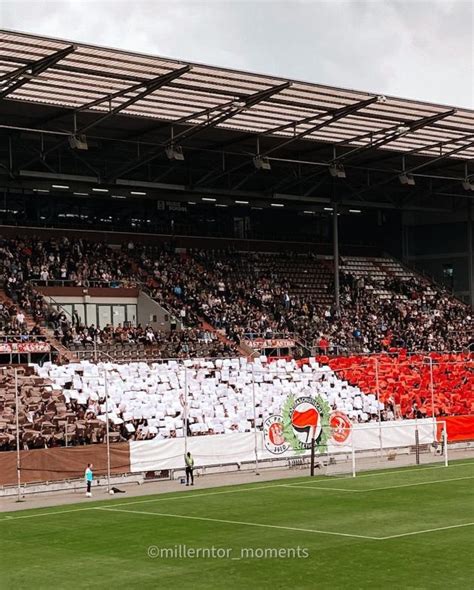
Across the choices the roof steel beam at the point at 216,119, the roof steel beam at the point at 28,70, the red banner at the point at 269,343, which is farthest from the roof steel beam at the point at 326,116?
the roof steel beam at the point at 28,70

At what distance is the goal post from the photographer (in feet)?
139

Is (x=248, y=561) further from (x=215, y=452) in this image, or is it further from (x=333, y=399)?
(x=333, y=399)

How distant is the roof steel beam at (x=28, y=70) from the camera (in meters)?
40.5

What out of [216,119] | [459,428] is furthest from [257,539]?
[216,119]

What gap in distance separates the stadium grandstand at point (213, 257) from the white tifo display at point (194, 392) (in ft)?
0.35

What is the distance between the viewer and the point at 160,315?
5709 cm

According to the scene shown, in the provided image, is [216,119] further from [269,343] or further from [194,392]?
[194,392]

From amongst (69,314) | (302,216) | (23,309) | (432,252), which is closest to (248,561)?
(23,309)

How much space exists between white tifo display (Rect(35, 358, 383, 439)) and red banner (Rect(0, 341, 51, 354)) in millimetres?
2005

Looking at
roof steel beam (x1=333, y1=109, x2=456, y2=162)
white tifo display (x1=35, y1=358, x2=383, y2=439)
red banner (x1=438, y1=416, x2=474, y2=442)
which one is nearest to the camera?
white tifo display (x1=35, y1=358, x2=383, y2=439)

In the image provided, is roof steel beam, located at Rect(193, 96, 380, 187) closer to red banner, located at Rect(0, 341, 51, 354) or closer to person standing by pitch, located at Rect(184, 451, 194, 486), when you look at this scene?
red banner, located at Rect(0, 341, 51, 354)

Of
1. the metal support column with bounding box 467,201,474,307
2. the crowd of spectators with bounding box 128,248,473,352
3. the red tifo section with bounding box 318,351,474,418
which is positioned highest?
the metal support column with bounding box 467,201,474,307

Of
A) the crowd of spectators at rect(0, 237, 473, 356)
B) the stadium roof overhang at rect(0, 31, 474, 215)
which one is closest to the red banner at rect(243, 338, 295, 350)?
the crowd of spectators at rect(0, 237, 473, 356)

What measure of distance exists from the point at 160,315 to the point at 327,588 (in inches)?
1539
